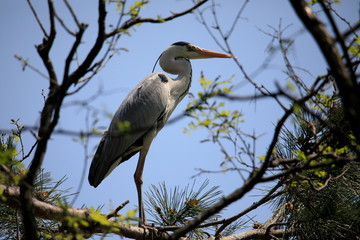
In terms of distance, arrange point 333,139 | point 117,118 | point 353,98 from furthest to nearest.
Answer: point 117,118 < point 333,139 < point 353,98

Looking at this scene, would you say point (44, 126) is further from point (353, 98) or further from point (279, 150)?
point (279, 150)

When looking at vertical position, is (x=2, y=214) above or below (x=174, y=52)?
below

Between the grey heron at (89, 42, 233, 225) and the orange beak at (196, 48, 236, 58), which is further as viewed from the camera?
the orange beak at (196, 48, 236, 58)

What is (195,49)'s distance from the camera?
14.2 ft

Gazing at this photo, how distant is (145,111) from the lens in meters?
3.74

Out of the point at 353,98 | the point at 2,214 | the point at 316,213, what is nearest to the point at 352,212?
the point at 316,213

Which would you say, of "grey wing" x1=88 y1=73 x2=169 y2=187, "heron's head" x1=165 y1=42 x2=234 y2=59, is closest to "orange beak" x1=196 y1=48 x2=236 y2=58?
"heron's head" x1=165 y1=42 x2=234 y2=59

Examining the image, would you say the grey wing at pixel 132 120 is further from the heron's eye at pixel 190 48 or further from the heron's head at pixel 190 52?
the heron's eye at pixel 190 48

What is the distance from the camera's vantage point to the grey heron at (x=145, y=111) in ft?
11.5

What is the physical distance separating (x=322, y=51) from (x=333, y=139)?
1.22 metres

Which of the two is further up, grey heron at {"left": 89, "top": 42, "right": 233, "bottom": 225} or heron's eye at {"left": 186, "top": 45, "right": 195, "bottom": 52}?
heron's eye at {"left": 186, "top": 45, "right": 195, "bottom": 52}

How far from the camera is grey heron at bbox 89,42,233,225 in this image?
3.50m

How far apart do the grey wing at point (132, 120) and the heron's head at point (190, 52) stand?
0.42 metres

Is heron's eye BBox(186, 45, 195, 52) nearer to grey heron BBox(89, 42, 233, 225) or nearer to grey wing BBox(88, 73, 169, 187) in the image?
grey heron BBox(89, 42, 233, 225)
